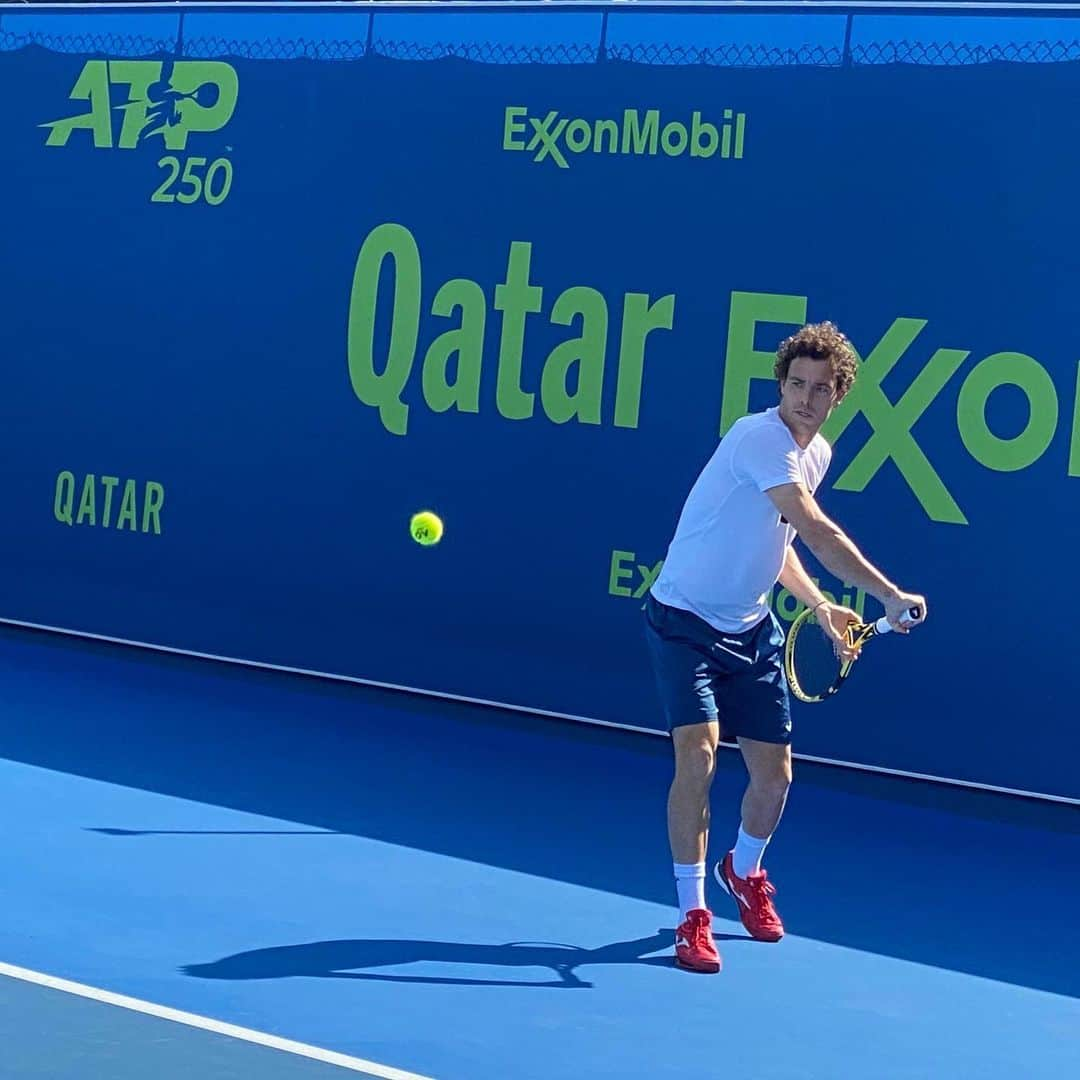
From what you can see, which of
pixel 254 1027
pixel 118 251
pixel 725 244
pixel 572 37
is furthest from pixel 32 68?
pixel 254 1027

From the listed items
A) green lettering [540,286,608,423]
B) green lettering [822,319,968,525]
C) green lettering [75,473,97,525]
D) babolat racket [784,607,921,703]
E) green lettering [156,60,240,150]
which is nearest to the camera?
babolat racket [784,607,921,703]

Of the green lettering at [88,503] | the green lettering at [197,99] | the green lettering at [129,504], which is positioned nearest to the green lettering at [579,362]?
the green lettering at [197,99]

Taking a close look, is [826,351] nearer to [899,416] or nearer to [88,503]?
[899,416]

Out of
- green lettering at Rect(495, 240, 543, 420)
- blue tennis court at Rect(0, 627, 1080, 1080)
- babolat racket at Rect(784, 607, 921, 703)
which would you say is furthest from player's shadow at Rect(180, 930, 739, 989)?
green lettering at Rect(495, 240, 543, 420)

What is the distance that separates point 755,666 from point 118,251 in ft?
15.0

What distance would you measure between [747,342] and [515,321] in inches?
38.9

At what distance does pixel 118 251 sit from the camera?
9203 mm

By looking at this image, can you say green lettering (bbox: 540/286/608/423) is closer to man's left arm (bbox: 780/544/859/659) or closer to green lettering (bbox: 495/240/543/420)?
green lettering (bbox: 495/240/543/420)

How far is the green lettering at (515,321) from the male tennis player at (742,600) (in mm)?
2690

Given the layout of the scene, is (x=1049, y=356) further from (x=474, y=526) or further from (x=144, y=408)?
(x=144, y=408)

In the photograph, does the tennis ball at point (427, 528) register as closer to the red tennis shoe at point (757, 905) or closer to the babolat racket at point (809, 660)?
the babolat racket at point (809, 660)

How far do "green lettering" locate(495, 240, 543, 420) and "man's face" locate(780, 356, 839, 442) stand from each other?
2.89m

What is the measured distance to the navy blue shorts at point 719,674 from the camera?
218 inches

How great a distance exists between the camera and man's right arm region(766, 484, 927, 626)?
513 centimetres
